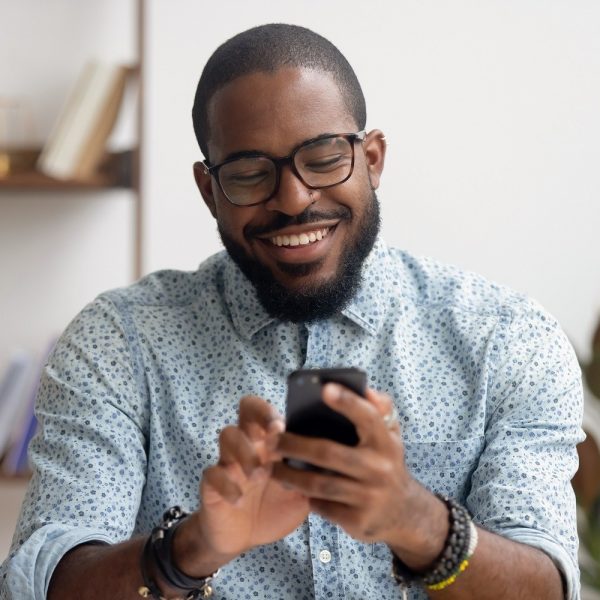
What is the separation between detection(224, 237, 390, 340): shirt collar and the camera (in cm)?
164

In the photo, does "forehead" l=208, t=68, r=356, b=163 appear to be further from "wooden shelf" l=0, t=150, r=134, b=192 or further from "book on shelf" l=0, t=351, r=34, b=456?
"book on shelf" l=0, t=351, r=34, b=456

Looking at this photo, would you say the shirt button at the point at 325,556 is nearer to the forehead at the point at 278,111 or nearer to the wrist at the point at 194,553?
the wrist at the point at 194,553

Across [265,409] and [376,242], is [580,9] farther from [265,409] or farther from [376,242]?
[265,409]

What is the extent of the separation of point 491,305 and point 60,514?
26.6 inches

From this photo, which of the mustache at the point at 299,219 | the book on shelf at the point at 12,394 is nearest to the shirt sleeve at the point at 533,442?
the mustache at the point at 299,219

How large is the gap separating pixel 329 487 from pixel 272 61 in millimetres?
722

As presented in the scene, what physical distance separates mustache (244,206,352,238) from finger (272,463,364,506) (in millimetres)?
526

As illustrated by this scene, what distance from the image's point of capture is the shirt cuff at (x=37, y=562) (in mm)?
1382

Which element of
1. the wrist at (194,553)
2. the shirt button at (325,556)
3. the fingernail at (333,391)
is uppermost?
the fingernail at (333,391)

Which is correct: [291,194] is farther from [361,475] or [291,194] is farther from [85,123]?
[85,123]

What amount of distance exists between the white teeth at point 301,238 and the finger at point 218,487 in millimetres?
473

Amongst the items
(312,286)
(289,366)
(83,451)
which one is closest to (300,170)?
(312,286)

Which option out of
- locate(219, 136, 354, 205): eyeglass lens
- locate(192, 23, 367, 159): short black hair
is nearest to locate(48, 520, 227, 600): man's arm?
locate(219, 136, 354, 205): eyeglass lens

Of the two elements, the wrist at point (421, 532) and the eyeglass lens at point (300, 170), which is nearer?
the wrist at point (421, 532)
